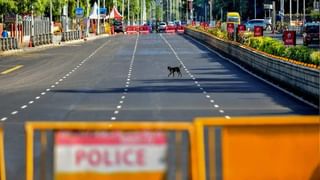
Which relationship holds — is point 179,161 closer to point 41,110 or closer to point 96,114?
point 96,114

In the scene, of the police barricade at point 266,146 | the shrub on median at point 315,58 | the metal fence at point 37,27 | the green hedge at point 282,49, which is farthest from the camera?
the metal fence at point 37,27

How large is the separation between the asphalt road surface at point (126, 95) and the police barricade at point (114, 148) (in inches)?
152

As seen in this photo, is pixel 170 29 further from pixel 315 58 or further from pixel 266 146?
pixel 266 146

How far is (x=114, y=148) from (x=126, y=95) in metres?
19.4

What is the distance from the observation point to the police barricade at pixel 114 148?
9023 millimetres

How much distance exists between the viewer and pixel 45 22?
85.1m

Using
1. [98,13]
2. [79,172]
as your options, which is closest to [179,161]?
[79,172]

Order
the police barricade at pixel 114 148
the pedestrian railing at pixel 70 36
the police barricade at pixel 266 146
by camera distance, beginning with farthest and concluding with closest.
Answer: the pedestrian railing at pixel 70 36, the police barricade at pixel 266 146, the police barricade at pixel 114 148

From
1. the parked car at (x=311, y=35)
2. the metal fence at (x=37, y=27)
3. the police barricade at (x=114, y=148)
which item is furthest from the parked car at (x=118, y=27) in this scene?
the police barricade at (x=114, y=148)

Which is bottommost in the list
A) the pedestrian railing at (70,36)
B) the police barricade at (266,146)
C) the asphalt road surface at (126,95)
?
the asphalt road surface at (126,95)

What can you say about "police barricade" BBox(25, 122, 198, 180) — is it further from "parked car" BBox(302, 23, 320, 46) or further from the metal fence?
the metal fence

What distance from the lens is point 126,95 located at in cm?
2848

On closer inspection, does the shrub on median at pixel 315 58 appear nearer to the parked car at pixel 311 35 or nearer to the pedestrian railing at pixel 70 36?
the parked car at pixel 311 35

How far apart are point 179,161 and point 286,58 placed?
25.8 meters
